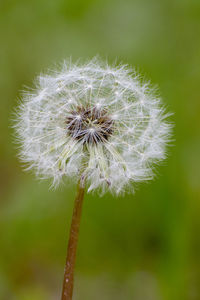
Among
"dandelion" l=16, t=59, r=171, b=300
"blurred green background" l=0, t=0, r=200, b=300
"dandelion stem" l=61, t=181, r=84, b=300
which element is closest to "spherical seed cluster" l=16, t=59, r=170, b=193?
"dandelion" l=16, t=59, r=171, b=300

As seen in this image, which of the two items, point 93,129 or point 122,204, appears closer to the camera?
point 93,129

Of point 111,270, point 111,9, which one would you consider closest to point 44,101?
point 111,270

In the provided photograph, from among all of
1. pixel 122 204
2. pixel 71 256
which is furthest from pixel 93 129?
pixel 122 204

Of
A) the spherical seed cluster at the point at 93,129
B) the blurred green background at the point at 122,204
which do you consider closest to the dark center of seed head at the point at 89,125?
the spherical seed cluster at the point at 93,129

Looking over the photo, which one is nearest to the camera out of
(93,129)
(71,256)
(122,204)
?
(71,256)

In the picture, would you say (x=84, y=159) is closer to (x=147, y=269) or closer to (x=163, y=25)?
(x=147, y=269)

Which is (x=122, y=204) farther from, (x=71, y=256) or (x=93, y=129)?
(x=71, y=256)
